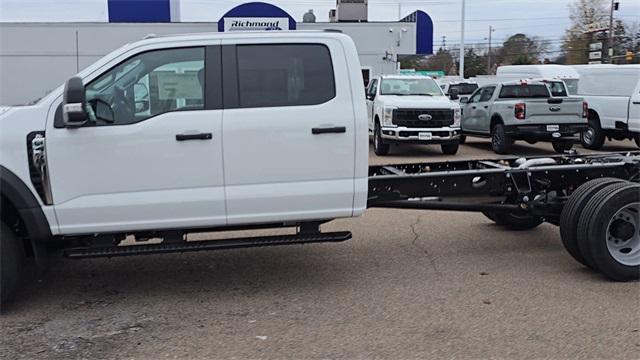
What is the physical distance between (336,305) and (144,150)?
6.40 feet

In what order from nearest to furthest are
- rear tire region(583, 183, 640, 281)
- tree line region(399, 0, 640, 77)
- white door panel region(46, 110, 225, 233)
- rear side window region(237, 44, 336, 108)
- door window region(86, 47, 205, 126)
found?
white door panel region(46, 110, 225, 233)
door window region(86, 47, 205, 126)
rear side window region(237, 44, 336, 108)
rear tire region(583, 183, 640, 281)
tree line region(399, 0, 640, 77)

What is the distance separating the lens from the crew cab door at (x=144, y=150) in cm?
487

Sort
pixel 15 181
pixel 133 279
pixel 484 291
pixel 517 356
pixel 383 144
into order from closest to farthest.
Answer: pixel 517 356, pixel 15 181, pixel 484 291, pixel 133 279, pixel 383 144

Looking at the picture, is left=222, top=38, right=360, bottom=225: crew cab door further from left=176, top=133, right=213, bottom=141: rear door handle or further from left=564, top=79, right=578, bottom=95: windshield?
left=564, top=79, right=578, bottom=95: windshield

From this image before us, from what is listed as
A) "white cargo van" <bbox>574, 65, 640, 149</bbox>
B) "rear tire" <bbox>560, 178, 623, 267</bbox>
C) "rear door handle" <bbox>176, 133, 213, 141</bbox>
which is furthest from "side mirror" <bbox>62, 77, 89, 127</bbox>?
"white cargo van" <bbox>574, 65, 640, 149</bbox>

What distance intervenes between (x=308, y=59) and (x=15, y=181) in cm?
245

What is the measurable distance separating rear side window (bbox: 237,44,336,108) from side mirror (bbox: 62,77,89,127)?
119 centimetres

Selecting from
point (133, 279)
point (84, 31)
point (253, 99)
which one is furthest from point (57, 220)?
point (84, 31)

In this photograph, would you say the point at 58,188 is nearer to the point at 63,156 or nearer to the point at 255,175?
the point at 63,156

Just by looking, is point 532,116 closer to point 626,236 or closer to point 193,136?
point 626,236

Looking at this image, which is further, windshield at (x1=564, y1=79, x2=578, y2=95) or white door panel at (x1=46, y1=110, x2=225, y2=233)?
windshield at (x1=564, y1=79, x2=578, y2=95)

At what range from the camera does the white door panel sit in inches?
191

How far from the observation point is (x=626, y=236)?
5891 millimetres

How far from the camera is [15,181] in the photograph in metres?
4.78
